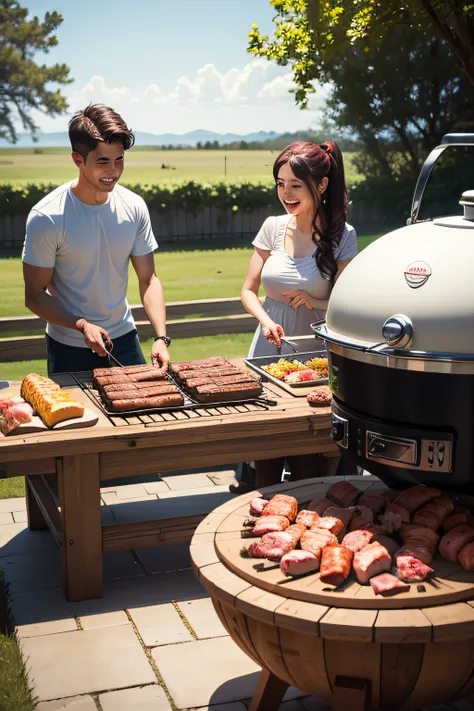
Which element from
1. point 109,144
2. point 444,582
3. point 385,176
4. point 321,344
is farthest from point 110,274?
point 385,176

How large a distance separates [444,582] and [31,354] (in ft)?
22.2

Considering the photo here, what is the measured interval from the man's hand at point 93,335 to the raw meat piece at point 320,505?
1819 mm

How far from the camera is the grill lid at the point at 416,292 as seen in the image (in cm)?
→ 278

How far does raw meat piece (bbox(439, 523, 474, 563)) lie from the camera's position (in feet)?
9.50

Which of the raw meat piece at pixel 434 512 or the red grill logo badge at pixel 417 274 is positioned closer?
the red grill logo badge at pixel 417 274

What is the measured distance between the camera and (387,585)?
8.74 feet

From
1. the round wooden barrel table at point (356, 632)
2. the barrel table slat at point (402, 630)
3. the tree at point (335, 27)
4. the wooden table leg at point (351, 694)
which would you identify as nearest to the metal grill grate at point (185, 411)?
the round wooden barrel table at point (356, 632)

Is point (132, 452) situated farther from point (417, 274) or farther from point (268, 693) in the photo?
point (417, 274)

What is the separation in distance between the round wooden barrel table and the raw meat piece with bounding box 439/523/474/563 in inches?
1.3

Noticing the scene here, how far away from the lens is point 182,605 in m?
4.50

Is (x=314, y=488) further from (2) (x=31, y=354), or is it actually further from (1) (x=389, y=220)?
(1) (x=389, y=220)

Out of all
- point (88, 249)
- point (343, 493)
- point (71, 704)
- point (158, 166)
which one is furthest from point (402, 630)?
point (158, 166)

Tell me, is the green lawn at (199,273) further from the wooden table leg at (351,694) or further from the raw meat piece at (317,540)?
the wooden table leg at (351,694)

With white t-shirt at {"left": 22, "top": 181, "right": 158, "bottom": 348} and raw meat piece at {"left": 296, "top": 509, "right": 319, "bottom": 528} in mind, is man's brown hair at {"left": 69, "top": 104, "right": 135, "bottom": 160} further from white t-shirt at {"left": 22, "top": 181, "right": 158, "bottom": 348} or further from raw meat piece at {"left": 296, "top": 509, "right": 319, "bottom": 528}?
raw meat piece at {"left": 296, "top": 509, "right": 319, "bottom": 528}
